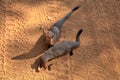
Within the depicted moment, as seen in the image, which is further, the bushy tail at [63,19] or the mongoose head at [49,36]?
the bushy tail at [63,19]

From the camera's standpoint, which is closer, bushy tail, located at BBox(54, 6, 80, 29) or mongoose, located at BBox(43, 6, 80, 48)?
mongoose, located at BBox(43, 6, 80, 48)

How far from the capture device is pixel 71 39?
4.83 meters

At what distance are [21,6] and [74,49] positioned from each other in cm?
117

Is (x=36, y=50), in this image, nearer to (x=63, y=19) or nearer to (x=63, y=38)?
(x=63, y=38)

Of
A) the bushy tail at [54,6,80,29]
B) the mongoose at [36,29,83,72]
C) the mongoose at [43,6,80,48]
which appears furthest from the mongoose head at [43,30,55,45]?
the bushy tail at [54,6,80,29]

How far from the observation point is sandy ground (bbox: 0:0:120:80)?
450 centimetres

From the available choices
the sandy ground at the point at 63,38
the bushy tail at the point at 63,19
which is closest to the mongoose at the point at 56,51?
the sandy ground at the point at 63,38

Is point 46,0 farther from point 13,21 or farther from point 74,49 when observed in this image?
point 74,49

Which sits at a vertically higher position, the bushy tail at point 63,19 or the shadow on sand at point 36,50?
the bushy tail at point 63,19

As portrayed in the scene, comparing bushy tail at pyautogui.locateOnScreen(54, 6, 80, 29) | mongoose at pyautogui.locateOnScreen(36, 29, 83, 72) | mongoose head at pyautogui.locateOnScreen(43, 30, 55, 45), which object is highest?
bushy tail at pyautogui.locateOnScreen(54, 6, 80, 29)

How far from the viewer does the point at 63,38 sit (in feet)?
15.8

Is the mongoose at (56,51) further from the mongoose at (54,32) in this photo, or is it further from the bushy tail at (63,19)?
the bushy tail at (63,19)

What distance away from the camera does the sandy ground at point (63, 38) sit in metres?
4.50

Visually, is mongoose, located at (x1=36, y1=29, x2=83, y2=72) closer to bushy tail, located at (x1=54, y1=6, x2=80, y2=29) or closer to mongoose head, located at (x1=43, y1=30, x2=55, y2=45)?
mongoose head, located at (x1=43, y1=30, x2=55, y2=45)
